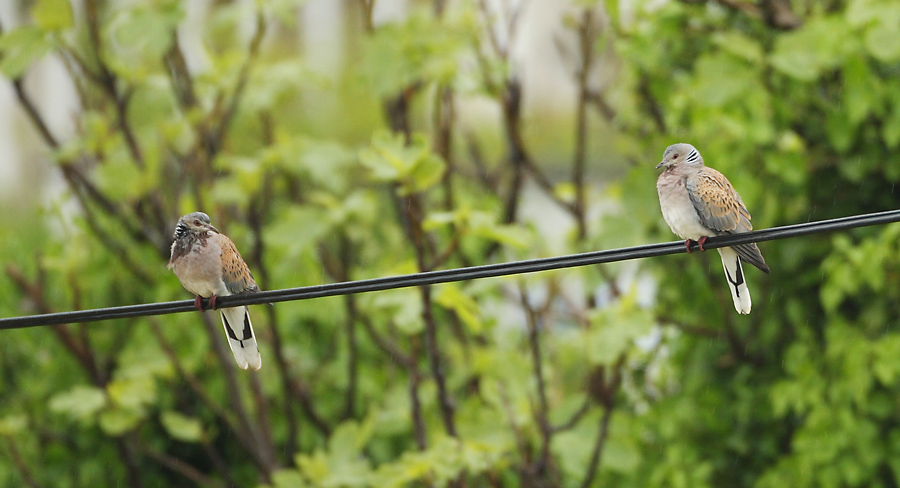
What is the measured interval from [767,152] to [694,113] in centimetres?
33

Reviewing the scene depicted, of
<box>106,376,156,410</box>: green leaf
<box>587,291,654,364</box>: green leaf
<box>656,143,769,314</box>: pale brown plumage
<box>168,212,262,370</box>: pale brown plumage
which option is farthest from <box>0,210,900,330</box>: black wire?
<box>106,376,156,410</box>: green leaf

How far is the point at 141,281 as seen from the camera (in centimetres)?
501

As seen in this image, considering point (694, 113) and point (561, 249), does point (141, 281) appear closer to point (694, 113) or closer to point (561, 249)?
point (561, 249)

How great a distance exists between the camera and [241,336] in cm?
343

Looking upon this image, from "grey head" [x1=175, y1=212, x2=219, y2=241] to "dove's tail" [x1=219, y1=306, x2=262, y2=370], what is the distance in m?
0.31

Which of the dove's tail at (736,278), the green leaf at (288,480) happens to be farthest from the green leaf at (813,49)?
the green leaf at (288,480)

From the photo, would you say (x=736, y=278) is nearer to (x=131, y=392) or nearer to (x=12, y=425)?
(x=131, y=392)

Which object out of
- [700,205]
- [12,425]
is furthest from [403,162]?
[12,425]

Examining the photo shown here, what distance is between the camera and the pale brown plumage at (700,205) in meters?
2.93

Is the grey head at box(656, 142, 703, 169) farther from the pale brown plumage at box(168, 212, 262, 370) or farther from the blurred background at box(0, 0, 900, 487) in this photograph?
the pale brown plumage at box(168, 212, 262, 370)

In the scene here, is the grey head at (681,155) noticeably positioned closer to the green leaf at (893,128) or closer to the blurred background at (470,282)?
the blurred background at (470,282)

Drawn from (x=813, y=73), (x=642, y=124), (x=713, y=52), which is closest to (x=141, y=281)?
(x=642, y=124)

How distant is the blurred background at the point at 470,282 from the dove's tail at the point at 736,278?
60 centimetres

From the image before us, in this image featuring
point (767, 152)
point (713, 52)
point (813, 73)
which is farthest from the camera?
point (713, 52)
